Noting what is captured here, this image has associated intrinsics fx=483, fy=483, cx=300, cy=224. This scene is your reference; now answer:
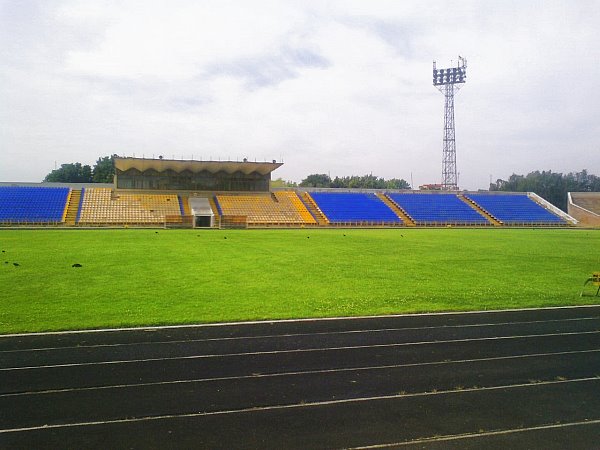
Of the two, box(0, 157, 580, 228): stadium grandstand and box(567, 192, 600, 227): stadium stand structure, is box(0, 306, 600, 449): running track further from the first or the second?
box(567, 192, 600, 227): stadium stand structure

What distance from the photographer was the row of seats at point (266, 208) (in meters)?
55.6

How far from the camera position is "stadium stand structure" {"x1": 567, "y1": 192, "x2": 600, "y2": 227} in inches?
2445

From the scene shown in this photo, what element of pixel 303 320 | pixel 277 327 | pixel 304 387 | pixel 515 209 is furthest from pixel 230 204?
pixel 304 387

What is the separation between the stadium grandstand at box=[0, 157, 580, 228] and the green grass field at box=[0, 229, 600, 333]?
26.7 m

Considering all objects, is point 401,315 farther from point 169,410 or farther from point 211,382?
point 169,410

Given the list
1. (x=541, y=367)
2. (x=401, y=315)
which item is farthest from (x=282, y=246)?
(x=541, y=367)

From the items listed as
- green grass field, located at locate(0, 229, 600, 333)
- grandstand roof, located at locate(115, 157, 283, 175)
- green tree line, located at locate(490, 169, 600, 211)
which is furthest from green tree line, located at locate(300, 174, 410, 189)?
green grass field, located at locate(0, 229, 600, 333)

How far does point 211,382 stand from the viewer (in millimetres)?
7188

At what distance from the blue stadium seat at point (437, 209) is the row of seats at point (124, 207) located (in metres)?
29.8

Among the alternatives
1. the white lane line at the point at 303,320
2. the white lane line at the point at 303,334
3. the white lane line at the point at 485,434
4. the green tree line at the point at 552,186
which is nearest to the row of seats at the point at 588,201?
the green tree line at the point at 552,186

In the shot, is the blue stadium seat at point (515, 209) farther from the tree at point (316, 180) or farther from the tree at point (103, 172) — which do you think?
the tree at point (103, 172)

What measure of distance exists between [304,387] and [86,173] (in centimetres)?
9658

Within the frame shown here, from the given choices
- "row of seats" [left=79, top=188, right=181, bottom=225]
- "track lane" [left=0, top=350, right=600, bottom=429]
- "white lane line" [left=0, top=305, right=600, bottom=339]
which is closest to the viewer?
"track lane" [left=0, top=350, right=600, bottom=429]

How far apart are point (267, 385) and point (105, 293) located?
8127mm
